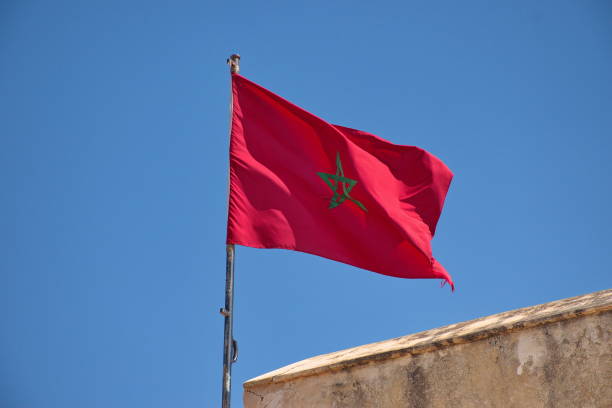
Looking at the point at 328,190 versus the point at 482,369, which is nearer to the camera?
the point at 482,369

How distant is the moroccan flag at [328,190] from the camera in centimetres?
833

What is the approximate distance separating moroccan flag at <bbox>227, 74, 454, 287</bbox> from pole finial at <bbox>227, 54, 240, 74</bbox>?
73mm

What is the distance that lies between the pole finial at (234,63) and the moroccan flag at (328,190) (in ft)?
0.24

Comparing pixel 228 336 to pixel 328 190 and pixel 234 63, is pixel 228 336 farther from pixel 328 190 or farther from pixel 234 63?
pixel 234 63

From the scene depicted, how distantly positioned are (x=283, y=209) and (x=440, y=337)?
197cm

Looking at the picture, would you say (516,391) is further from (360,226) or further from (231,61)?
(231,61)

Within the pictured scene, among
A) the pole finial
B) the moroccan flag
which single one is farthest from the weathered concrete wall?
the pole finial

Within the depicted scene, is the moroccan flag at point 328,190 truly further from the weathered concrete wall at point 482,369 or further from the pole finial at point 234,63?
the weathered concrete wall at point 482,369

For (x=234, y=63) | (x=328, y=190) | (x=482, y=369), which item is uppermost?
(x=234, y=63)

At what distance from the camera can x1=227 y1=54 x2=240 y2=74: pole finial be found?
8.95 m

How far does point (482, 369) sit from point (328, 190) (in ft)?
8.24

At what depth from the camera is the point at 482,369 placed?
7.23 meters

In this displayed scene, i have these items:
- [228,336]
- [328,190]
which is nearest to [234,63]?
[328,190]

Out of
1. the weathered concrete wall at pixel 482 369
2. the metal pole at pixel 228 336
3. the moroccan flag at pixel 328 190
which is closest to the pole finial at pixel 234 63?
the moroccan flag at pixel 328 190
